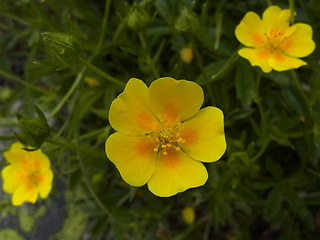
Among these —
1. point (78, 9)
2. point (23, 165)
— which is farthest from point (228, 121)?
point (78, 9)

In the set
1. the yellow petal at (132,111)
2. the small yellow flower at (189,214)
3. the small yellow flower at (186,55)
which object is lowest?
the small yellow flower at (189,214)

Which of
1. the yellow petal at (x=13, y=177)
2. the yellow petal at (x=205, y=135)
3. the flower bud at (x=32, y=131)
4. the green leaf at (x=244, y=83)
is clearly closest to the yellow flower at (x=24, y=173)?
the yellow petal at (x=13, y=177)

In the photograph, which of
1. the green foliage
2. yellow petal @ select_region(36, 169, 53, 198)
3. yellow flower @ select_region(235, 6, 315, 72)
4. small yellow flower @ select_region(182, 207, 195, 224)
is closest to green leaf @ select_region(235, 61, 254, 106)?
the green foliage

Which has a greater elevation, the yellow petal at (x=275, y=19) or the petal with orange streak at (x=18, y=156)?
the yellow petal at (x=275, y=19)

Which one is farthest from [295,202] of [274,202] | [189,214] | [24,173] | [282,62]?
[24,173]

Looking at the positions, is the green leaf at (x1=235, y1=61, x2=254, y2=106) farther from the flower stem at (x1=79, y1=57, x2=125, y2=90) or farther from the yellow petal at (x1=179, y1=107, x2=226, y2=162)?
the flower stem at (x1=79, y1=57, x2=125, y2=90)

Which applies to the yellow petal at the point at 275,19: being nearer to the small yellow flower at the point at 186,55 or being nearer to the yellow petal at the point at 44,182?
the small yellow flower at the point at 186,55

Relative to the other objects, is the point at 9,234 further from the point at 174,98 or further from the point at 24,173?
the point at 174,98
